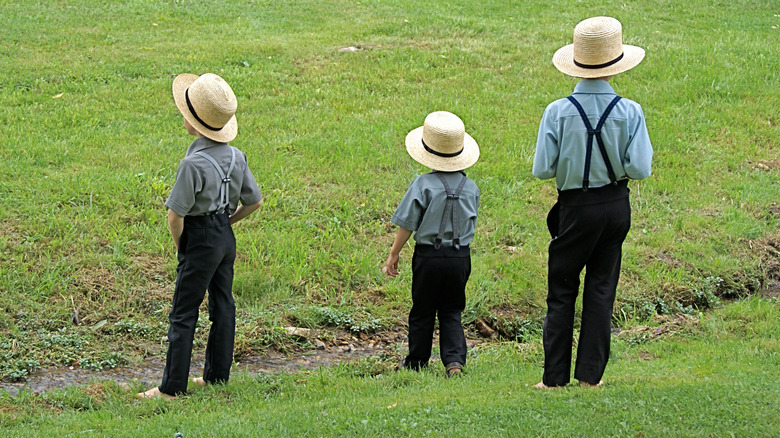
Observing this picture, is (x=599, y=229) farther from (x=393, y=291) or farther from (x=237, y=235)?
(x=237, y=235)

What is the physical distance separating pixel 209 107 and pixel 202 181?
436 mm

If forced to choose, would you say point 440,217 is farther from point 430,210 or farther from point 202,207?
point 202,207

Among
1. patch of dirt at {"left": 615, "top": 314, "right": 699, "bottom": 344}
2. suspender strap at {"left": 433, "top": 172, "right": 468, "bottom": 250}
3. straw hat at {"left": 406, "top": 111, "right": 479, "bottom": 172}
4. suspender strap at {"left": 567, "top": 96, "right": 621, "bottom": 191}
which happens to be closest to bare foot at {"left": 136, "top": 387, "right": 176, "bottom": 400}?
suspender strap at {"left": 433, "top": 172, "right": 468, "bottom": 250}

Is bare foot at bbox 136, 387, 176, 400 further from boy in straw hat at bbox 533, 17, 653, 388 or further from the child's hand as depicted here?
boy in straw hat at bbox 533, 17, 653, 388

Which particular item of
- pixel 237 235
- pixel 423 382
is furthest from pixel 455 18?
pixel 423 382

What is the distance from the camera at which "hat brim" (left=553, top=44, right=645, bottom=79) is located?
461 centimetres

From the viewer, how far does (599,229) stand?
180 inches

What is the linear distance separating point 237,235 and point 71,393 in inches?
110

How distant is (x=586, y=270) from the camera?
4762mm

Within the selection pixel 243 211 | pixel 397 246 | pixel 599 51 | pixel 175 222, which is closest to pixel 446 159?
pixel 397 246

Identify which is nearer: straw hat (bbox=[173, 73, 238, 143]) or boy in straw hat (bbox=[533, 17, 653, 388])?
boy in straw hat (bbox=[533, 17, 653, 388])

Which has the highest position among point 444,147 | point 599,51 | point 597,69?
point 599,51

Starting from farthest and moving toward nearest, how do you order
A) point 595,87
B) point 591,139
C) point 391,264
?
point 391,264
point 595,87
point 591,139

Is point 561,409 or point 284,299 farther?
point 284,299
